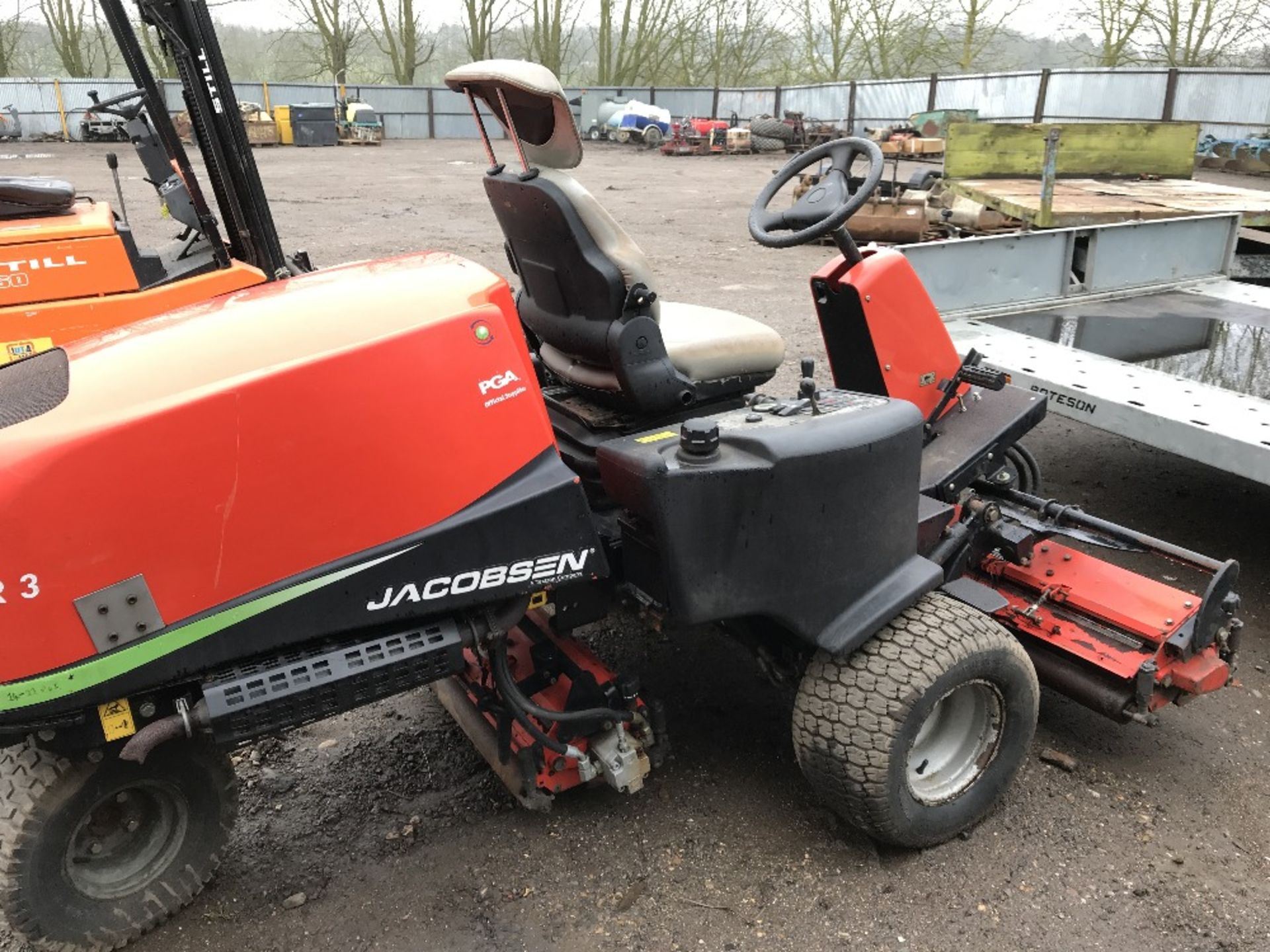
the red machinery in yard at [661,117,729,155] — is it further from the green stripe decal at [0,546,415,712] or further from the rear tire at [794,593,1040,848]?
the green stripe decal at [0,546,415,712]

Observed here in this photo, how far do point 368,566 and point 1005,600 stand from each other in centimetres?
172

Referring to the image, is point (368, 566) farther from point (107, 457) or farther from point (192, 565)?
point (107, 457)

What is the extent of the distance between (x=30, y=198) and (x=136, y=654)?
4457 mm

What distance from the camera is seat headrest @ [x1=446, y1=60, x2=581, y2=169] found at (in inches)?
89.7

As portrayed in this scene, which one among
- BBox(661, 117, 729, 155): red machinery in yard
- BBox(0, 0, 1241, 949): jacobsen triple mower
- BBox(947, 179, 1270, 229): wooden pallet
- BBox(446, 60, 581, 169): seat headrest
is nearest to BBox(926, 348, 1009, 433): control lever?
BBox(0, 0, 1241, 949): jacobsen triple mower

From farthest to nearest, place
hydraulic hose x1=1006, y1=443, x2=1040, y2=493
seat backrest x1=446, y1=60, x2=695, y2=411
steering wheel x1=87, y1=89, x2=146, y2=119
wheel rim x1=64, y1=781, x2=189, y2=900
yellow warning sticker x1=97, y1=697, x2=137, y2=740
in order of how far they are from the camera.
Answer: steering wheel x1=87, y1=89, x2=146, y2=119 < hydraulic hose x1=1006, y1=443, x2=1040, y2=493 < seat backrest x1=446, y1=60, x2=695, y2=411 < wheel rim x1=64, y1=781, x2=189, y2=900 < yellow warning sticker x1=97, y1=697, x2=137, y2=740

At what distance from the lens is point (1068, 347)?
13.9 ft

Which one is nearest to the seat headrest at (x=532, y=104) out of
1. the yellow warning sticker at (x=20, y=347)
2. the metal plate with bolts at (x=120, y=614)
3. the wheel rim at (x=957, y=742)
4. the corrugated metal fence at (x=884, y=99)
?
the metal plate with bolts at (x=120, y=614)

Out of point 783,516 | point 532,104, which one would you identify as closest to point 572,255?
point 532,104

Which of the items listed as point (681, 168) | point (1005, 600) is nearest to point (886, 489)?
point (1005, 600)

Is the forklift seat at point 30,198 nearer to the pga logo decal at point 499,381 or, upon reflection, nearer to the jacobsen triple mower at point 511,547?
the jacobsen triple mower at point 511,547

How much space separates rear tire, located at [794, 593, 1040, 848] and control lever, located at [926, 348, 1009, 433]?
0.80 metres

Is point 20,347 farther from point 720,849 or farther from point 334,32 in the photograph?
point 334,32

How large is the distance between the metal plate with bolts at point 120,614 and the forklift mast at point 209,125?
3.27 meters
